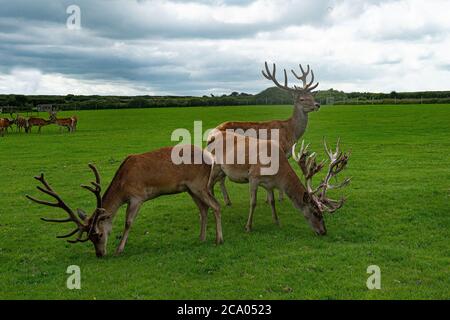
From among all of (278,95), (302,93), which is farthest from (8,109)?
(302,93)

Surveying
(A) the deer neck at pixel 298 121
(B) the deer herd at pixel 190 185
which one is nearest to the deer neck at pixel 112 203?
(B) the deer herd at pixel 190 185

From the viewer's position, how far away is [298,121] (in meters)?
13.9

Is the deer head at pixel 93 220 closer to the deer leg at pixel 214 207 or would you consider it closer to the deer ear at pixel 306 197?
the deer leg at pixel 214 207

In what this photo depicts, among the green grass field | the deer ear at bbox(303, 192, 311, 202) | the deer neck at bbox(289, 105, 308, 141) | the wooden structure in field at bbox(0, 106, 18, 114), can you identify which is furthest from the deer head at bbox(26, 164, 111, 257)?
the wooden structure in field at bbox(0, 106, 18, 114)

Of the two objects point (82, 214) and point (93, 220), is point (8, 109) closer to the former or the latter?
point (82, 214)

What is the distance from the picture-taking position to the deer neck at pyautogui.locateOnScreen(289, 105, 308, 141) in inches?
543

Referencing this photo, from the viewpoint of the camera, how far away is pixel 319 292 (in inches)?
284

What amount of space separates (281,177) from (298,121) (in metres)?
3.86

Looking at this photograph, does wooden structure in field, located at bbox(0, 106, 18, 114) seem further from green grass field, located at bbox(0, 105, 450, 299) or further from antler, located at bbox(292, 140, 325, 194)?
antler, located at bbox(292, 140, 325, 194)

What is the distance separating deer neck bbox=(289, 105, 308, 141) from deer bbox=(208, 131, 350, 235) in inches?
105

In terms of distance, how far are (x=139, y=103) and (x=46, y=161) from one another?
205 ft

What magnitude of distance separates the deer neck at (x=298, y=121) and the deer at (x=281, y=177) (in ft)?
8.72

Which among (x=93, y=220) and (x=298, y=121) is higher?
(x=298, y=121)
